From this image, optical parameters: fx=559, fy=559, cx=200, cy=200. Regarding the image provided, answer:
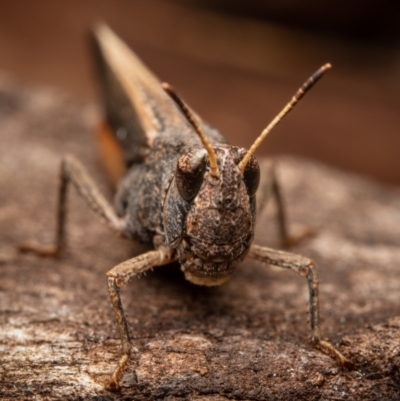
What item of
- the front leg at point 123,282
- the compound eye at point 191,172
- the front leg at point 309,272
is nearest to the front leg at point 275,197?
the front leg at point 309,272

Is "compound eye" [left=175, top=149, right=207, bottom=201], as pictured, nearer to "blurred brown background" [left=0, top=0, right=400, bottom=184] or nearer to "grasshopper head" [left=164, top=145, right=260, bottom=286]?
"grasshopper head" [left=164, top=145, right=260, bottom=286]

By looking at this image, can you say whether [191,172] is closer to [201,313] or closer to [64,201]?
[201,313]

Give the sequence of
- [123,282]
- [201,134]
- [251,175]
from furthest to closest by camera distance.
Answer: [123,282] < [251,175] < [201,134]

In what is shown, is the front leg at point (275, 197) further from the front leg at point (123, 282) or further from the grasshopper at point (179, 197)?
the front leg at point (123, 282)

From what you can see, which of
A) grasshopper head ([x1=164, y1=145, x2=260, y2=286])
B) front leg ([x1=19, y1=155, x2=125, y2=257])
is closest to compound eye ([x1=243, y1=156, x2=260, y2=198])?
grasshopper head ([x1=164, y1=145, x2=260, y2=286])

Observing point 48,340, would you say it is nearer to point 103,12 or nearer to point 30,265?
point 30,265

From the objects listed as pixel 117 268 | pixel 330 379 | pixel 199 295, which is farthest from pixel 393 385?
pixel 117 268

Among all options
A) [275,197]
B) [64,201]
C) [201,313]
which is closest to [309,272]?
[201,313]
